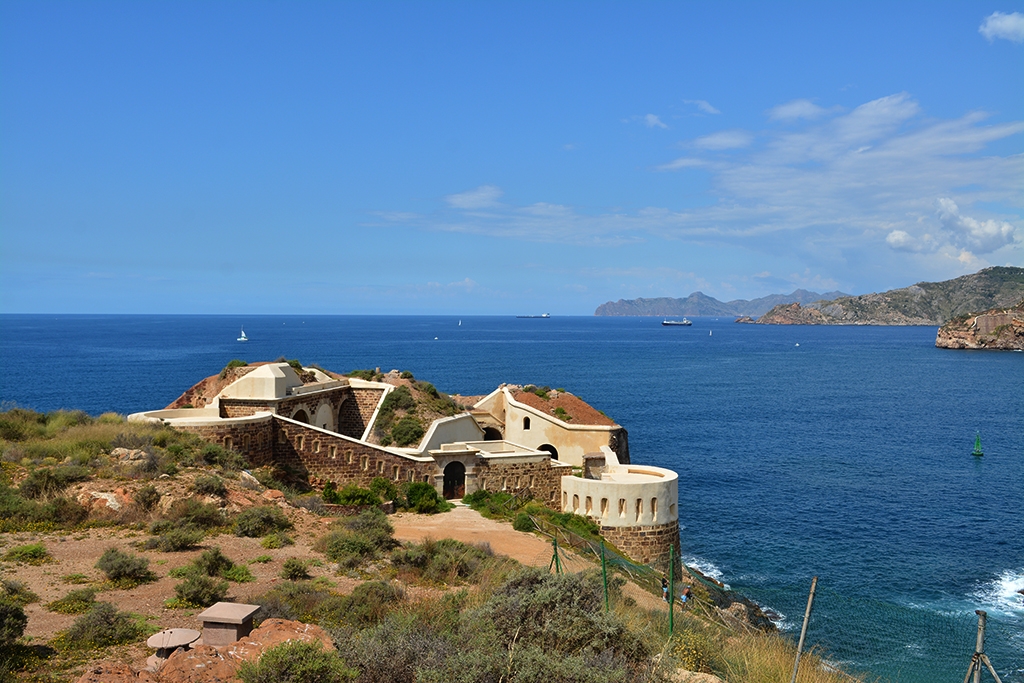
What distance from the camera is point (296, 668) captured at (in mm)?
6945

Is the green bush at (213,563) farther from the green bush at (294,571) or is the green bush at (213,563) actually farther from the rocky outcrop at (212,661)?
the rocky outcrop at (212,661)

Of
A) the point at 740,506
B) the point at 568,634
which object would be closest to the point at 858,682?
the point at 568,634

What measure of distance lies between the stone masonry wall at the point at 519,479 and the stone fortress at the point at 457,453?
4cm

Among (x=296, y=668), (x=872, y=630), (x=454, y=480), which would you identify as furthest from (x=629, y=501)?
(x=296, y=668)

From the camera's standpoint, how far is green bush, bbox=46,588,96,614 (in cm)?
1070

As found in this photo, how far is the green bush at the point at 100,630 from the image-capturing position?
30.8ft

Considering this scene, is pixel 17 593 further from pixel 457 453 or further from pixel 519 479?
pixel 519 479

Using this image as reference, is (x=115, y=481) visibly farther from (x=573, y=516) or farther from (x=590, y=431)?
(x=590, y=431)

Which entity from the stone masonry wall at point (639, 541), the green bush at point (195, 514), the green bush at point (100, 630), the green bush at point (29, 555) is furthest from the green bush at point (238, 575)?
the stone masonry wall at point (639, 541)

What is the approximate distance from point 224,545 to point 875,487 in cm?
3719

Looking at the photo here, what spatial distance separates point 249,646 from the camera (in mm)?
8273

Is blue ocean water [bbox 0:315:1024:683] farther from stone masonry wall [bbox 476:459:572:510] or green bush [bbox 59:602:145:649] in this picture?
green bush [bbox 59:602:145:649]

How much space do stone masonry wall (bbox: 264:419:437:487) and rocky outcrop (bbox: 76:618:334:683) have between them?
60.9ft

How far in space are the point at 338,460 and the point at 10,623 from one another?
1867 centimetres
